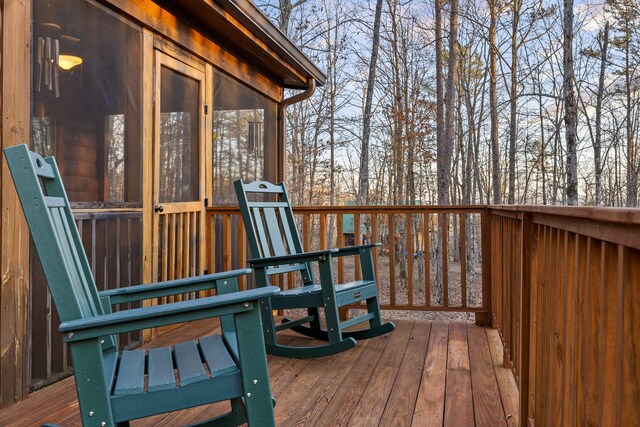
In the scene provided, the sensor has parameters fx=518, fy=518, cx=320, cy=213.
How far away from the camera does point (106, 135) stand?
10.2 ft

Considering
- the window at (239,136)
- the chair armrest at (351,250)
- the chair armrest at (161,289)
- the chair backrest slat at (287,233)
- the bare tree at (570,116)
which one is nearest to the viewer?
the chair armrest at (161,289)

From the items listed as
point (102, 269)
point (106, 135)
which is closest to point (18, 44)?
point (106, 135)

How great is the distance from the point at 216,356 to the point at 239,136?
3642mm

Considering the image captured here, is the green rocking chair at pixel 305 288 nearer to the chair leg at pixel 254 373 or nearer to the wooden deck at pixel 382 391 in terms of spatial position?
the wooden deck at pixel 382 391

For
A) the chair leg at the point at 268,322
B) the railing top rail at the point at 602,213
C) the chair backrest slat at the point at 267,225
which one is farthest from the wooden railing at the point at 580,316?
the chair backrest slat at the point at 267,225

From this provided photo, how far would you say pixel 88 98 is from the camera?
2934mm

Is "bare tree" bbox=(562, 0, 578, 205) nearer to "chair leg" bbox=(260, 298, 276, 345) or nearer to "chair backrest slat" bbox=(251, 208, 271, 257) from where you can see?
"chair backrest slat" bbox=(251, 208, 271, 257)

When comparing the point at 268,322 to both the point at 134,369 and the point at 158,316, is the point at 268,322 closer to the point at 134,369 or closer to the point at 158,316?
the point at 134,369

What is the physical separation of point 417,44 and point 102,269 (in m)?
12.0

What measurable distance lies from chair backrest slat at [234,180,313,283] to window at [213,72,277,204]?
94 centimetres

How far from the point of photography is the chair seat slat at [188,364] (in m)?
1.44

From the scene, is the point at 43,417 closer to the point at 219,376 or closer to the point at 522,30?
the point at 219,376

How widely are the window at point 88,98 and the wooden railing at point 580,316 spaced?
228cm

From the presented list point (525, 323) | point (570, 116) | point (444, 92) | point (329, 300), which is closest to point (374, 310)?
point (329, 300)
